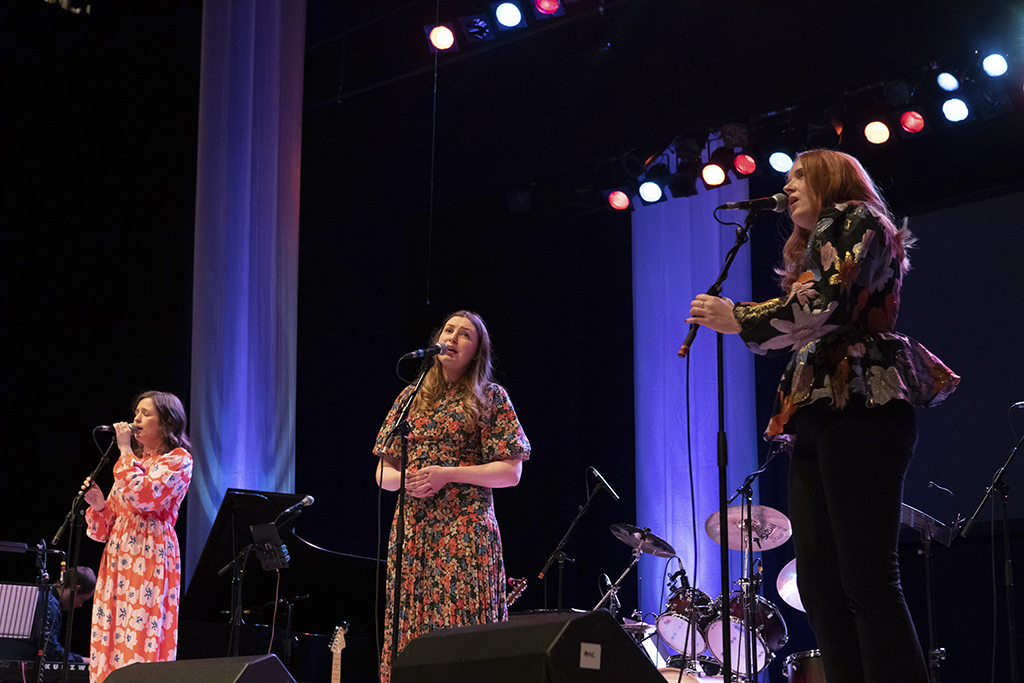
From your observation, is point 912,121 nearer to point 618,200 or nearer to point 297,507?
point 618,200

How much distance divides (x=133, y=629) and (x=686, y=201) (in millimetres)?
4722

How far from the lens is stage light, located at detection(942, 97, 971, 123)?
585cm

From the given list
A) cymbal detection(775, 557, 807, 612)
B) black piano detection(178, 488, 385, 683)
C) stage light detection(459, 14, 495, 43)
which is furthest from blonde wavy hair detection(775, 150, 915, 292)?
stage light detection(459, 14, 495, 43)

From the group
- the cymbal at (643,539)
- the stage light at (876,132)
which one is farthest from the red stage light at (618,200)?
the cymbal at (643,539)

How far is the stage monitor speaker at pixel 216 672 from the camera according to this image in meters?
2.11

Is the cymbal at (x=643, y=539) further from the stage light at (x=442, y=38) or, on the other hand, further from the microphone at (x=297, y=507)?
the stage light at (x=442, y=38)

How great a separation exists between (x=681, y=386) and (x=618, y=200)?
136cm

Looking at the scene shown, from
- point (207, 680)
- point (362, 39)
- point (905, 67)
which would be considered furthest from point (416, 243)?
point (207, 680)

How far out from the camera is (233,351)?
235 inches

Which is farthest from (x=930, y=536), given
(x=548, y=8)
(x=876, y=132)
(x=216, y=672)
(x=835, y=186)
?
(x=216, y=672)

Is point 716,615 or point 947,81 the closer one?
point 947,81

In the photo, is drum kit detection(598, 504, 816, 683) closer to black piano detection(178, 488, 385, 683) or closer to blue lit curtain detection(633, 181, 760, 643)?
blue lit curtain detection(633, 181, 760, 643)

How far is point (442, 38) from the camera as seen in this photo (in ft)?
21.9

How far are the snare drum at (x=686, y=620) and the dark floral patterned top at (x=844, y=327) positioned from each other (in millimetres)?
3864
